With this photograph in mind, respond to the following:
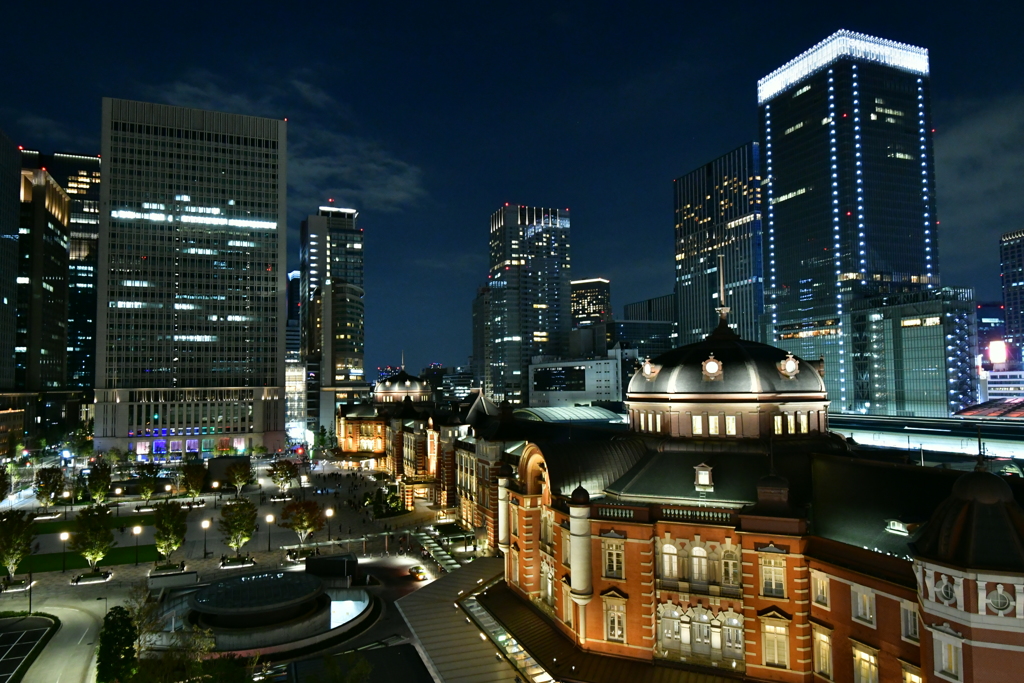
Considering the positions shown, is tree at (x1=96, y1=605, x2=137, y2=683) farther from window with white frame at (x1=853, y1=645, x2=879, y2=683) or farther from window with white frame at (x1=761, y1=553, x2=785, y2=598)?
window with white frame at (x1=853, y1=645, x2=879, y2=683)

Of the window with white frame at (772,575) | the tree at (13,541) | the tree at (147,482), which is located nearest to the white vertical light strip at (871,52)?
the window with white frame at (772,575)

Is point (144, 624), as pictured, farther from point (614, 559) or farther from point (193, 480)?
point (193, 480)

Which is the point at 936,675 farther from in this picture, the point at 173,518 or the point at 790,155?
the point at 790,155

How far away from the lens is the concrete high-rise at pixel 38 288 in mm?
164125

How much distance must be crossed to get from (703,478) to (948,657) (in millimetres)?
16068

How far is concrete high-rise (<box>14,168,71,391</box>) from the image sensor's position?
164125mm

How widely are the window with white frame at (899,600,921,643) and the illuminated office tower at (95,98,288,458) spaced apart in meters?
142

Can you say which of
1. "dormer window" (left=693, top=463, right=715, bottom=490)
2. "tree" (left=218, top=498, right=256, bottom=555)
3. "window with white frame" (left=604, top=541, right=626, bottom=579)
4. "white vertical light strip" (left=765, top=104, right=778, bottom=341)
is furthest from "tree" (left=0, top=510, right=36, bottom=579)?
"white vertical light strip" (left=765, top=104, right=778, bottom=341)

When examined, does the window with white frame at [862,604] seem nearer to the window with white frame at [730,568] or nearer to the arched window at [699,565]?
the window with white frame at [730,568]

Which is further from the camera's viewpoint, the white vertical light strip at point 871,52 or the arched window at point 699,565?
the white vertical light strip at point 871,52

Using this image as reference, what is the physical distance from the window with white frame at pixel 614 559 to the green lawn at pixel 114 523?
65594mm

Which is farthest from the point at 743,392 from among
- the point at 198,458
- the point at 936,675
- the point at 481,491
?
the point at 198,458

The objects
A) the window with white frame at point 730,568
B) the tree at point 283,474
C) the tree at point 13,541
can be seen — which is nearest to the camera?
the window with white frame at point 730,568

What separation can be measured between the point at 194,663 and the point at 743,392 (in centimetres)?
3625
